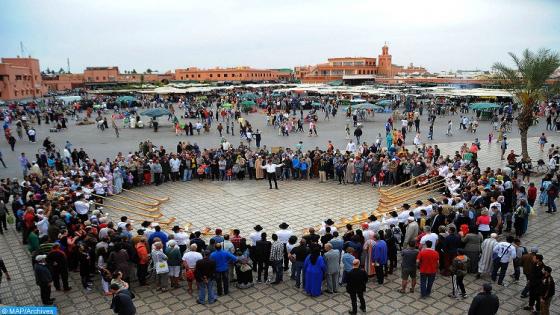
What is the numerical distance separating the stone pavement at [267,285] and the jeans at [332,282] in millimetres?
161

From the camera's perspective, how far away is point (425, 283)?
24.1 feet

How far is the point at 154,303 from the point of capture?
24.4ft

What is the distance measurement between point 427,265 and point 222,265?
3700 millimetres

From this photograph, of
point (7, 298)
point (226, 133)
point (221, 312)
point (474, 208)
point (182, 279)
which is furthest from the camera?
point (226, 133)

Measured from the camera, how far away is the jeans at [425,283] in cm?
728

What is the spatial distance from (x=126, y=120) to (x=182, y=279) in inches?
1024

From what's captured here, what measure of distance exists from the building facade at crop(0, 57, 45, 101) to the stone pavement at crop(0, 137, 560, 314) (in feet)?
149

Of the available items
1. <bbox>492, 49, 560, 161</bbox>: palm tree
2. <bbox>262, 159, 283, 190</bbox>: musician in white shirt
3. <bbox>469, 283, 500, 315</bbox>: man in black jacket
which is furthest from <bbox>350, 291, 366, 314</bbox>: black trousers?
<bbox>492, 49, 560, 161</bbox>: palm tree

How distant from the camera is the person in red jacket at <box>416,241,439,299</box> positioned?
7.12 metres

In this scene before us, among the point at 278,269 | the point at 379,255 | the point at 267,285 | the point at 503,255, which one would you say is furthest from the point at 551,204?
the point at 267,285

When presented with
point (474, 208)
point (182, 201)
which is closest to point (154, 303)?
point (182, 201)

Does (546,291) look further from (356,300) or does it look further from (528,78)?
(528,78)

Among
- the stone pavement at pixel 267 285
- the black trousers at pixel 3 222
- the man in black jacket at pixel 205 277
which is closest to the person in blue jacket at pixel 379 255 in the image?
the stone pavement at pixel 267 285

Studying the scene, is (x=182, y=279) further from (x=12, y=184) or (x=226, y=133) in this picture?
(x=226, y=133)
